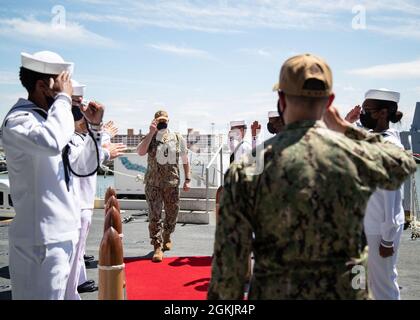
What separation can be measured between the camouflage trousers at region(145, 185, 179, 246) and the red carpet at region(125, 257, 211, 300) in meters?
0.44

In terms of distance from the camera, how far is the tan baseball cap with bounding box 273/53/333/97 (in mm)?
1939

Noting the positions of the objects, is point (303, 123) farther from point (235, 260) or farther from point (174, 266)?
point (174, 266)

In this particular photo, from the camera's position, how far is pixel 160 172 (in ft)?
24.8

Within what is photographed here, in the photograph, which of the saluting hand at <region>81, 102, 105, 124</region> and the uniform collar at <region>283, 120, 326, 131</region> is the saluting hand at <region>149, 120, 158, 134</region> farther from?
the uniform collar at <region>283, 120, 326, 131</region>

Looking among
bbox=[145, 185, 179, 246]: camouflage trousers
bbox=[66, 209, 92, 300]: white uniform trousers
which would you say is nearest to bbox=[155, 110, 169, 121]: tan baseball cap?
bbox=[145, 185, 179, 246]: camouflage trousers

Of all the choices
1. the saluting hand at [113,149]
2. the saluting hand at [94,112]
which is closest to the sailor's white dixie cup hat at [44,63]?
the saluting hand at [94,112]

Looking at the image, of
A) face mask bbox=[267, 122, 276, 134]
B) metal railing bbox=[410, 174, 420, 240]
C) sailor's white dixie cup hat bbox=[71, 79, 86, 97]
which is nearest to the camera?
sailor's white dixie cup hat bbox=[71, 79, 86, 97]

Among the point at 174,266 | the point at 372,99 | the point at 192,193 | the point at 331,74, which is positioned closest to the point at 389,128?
the point at 372,99

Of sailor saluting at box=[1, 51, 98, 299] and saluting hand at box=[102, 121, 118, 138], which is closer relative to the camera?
sailor saluting at box=[1, 51, 98, 299]

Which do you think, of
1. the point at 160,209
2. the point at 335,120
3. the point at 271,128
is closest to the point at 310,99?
the point at 335,120

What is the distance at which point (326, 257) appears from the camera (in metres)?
1.90

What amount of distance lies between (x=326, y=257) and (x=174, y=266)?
5.14 metres

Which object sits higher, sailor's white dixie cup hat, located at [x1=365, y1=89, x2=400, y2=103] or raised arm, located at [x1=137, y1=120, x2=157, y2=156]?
sailor's white dixie cup hat, located at [x1=365, y1=89, x2=400, y2=103]

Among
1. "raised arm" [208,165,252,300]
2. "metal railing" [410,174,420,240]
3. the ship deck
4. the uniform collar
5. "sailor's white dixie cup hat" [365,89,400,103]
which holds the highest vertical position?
"sailor's white dixie cup hat" [365,89,400,103]
